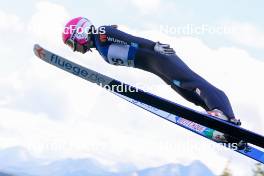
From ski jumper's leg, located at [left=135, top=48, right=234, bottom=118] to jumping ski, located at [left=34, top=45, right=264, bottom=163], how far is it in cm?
31

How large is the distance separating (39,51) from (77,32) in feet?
2.71

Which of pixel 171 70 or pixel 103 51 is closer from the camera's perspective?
pixel 171 70

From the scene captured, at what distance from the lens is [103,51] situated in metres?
9.26

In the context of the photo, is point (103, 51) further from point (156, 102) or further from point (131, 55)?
point (156, 102)

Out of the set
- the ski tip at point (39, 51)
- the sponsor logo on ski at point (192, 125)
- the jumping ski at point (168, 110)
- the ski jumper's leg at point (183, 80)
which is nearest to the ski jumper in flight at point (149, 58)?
the ski jumper's leg at point (183, 80)

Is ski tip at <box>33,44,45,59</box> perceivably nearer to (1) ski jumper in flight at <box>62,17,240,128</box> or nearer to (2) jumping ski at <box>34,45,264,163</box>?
(2) jumping ski at <box>34,45,264,163</box>

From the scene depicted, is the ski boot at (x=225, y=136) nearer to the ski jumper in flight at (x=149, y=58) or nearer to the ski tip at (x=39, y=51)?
the ski jumper in flight at (x=149, y=58)

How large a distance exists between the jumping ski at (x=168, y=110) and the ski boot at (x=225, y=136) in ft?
0.39

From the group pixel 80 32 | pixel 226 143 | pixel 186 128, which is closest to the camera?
pixel 226 143

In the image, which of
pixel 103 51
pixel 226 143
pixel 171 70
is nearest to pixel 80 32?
pixel 103 51

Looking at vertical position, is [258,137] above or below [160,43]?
below

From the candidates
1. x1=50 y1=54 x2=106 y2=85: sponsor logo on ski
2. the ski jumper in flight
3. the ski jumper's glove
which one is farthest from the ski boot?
x1=50 y1=54 x2=106 y2=85: sponsor logo on ski

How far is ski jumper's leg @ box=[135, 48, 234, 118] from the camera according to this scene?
8109 mm

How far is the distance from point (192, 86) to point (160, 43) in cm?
95
